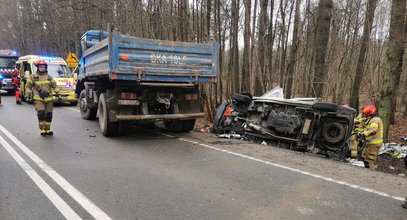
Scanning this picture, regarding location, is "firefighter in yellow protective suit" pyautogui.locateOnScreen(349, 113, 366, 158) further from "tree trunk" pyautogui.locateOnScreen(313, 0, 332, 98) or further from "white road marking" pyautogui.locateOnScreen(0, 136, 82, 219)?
"white road marking" pyautogui.locateOnScreen(0, 136, 82, 219)

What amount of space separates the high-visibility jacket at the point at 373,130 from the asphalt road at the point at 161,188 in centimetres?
308

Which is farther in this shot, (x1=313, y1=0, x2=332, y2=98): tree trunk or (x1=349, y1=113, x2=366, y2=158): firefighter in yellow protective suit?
(x1=313, y1=0, x2=332, y2=98): tree trunk

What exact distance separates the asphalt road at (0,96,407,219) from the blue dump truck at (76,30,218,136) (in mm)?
1003

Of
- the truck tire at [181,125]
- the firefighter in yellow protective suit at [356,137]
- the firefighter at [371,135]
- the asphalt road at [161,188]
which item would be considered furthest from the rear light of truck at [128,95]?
the firefighter at [371,135]

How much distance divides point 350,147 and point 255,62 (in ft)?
17.6

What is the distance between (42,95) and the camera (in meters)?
7.17

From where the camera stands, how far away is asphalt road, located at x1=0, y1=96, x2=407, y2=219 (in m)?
3.19

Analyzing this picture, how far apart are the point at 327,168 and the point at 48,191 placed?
4.20m

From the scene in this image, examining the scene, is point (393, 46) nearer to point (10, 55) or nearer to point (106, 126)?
point (106, 126)

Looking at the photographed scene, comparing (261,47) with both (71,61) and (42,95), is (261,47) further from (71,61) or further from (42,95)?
→ (71,61)

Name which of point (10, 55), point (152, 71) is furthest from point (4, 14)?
point (152, 71)

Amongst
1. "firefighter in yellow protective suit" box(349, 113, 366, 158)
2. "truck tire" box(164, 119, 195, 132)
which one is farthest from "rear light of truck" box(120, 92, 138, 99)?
"firefighter in yellow protective suit" box(349, 113, 366, 158)

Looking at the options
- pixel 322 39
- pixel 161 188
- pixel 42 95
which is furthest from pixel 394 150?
pixel 42 95

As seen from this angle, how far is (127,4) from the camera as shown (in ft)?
49.2
